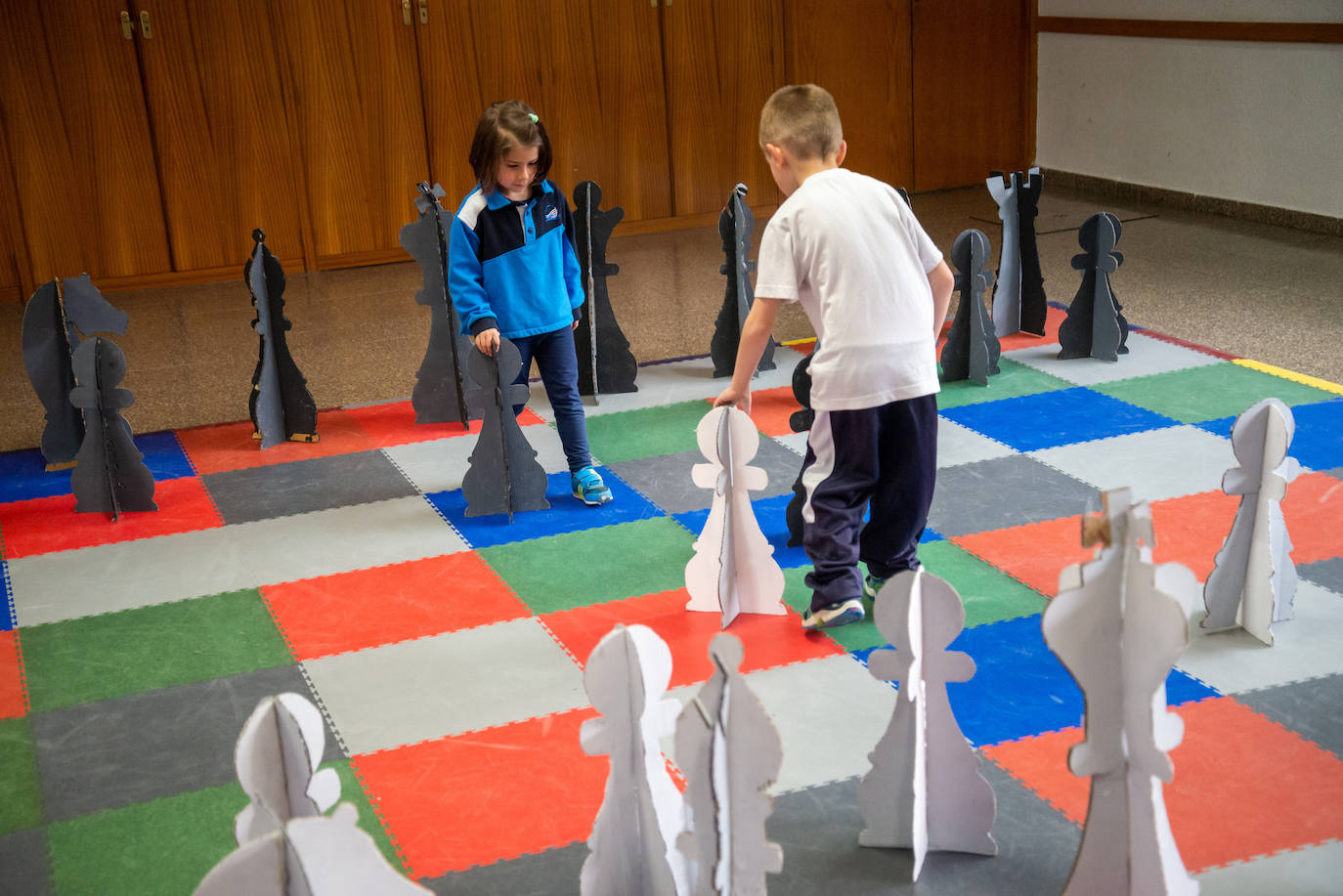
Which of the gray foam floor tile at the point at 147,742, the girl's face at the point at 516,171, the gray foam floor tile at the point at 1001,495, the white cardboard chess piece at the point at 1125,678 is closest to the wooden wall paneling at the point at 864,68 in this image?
the gray foam floor tile at the point at 1001,495

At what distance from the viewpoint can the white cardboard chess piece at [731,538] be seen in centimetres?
303

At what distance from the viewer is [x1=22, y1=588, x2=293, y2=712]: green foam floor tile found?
9.96ft

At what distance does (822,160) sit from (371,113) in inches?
214

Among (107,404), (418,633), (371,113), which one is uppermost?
(371,113)

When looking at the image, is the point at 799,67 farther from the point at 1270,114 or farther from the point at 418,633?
Answer: the point at 418,633

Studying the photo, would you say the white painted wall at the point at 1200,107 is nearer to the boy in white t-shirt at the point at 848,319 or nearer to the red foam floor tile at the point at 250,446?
the boy in white t-shirt at the point at 848,319

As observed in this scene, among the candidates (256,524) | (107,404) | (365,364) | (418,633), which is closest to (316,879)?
(418,633)

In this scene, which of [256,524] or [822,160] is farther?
[256,524]

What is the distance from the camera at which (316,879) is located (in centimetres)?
148

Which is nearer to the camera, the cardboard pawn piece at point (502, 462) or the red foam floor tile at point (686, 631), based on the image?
the red foam floor tile at point (686, 631)

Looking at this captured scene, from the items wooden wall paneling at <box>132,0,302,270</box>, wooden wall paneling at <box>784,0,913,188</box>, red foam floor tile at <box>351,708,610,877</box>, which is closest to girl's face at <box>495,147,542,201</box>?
red foam floor tile at <box>351,708,610,877</box>

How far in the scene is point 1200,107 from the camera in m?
7.77

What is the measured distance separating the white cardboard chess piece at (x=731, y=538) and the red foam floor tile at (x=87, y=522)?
170 cm

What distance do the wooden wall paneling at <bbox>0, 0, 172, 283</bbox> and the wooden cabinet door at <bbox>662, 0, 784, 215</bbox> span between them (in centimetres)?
316
